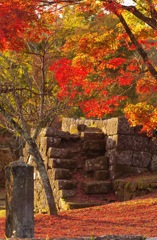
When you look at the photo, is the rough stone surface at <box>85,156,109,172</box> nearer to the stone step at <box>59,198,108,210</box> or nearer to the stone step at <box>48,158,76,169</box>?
Answer: the stone step at <box>48,158,76,169</box>

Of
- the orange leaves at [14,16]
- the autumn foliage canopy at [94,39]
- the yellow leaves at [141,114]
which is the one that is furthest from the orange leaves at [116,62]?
the orange leaves at [14,16]

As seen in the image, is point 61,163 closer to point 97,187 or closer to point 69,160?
point 69,160

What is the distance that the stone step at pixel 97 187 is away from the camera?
60.0ft

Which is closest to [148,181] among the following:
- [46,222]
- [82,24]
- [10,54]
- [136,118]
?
[136,118]

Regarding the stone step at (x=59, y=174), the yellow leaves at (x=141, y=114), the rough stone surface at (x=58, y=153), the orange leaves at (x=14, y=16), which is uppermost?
the orange leaves at (x=14, y=16)

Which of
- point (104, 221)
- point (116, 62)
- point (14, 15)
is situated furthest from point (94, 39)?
point (104, 221)

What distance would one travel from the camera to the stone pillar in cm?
881

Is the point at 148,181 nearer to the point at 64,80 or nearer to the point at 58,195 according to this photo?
the point at 58,195

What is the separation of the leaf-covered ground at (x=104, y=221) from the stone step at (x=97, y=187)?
121 inches

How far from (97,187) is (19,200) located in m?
9.78

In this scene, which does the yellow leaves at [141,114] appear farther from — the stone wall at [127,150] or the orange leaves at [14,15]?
the orange leaves at [14,15]

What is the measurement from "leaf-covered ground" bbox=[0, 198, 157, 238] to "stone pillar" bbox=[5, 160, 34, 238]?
154 centimetres

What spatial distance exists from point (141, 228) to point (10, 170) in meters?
3.88

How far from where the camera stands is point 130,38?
14.9 metres
